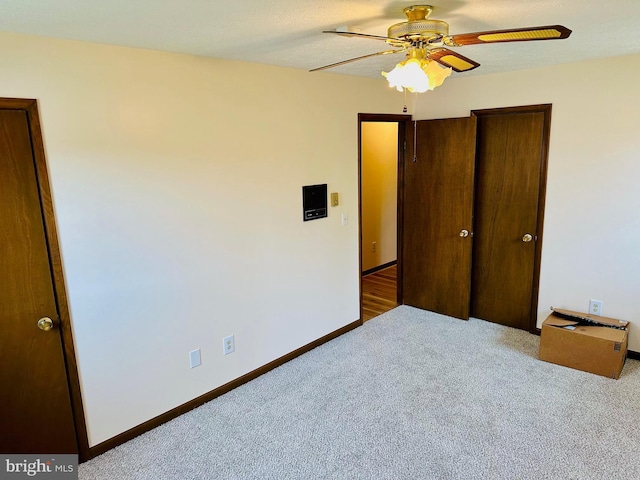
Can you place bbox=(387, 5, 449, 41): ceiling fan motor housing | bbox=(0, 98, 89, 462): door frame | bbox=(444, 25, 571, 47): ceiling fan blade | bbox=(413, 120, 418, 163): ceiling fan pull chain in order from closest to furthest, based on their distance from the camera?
1. bbox=(444, 25, 571, 47): ceiling fan blade
2. bbox=(387, 5, 449, 41): ceiling fan motor housing
3. bbox=(0, 98, 89, 462): door frame
4. bbox=(413, 120, 418, 163): ceiling fan pull chain

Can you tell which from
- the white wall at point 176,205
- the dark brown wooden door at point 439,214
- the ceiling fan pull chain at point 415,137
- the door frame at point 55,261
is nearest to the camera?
the door frame at point 55,261

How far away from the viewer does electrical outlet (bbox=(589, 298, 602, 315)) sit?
3.39m

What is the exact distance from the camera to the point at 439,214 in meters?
4.13

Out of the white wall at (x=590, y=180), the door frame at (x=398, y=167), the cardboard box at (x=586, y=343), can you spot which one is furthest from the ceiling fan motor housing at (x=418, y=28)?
the cardboard box at (x=586, y=343)

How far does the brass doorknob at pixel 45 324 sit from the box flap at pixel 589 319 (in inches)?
143

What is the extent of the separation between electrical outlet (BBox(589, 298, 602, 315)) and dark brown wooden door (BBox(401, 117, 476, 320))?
1.00m

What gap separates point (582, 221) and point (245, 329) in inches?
111

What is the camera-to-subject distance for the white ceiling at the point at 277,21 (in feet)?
5.47

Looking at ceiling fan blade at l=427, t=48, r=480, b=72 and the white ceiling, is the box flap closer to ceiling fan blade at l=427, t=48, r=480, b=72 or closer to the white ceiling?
the white ceiling

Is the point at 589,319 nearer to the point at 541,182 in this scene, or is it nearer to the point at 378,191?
the point at 541,182

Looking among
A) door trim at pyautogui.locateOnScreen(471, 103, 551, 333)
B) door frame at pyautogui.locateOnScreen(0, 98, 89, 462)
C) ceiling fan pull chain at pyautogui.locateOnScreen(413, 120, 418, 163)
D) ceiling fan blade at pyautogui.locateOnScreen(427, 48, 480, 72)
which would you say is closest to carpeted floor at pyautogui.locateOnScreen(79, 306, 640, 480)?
door frame at pyautogui.locateOnScreen(0, 98, 89, 462)

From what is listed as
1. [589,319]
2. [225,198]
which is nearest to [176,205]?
[225,198]

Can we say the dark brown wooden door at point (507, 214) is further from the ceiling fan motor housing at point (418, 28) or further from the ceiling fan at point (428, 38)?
the ceiling fan motor housing at point (418, 28)

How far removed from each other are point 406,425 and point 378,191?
→ 148 inches
